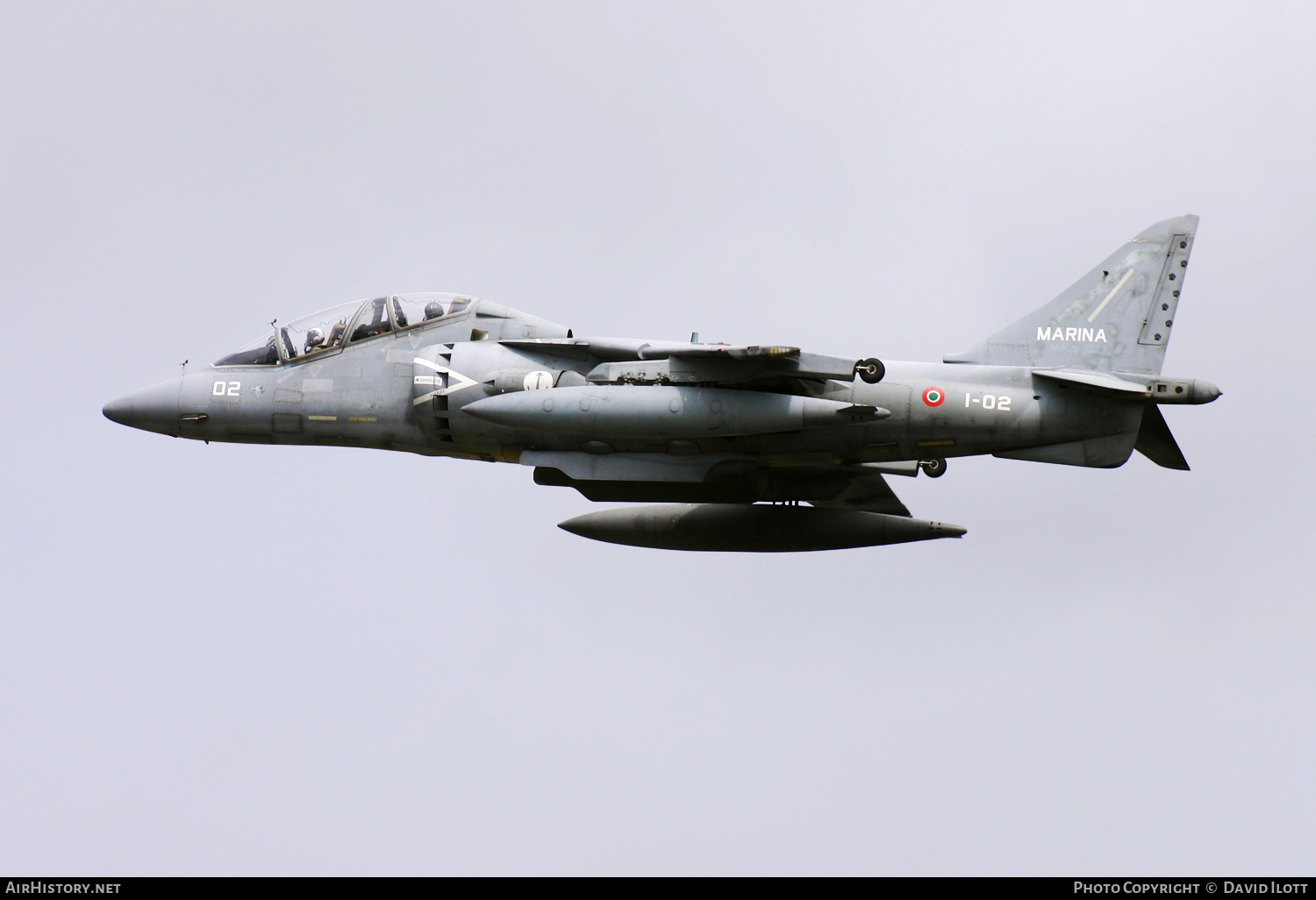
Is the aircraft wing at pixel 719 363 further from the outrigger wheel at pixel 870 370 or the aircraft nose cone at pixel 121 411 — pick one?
the aircraft nose cone at pixel 121 411

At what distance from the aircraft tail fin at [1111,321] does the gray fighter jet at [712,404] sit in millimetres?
29

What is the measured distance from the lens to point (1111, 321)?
2745cm

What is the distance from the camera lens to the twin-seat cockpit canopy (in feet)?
93.9

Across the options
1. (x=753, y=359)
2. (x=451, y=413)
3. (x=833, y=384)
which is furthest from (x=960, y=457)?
(x=451, y=413)

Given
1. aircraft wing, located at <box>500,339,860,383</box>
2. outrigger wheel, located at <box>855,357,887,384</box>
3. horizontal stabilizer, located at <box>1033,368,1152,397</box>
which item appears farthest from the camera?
horizontal stabilizer, located at <box>1033,368,1152,397</box>

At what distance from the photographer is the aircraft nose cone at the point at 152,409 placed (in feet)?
96.4

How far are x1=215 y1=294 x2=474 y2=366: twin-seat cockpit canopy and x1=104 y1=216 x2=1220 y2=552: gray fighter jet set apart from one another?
0.03 meters

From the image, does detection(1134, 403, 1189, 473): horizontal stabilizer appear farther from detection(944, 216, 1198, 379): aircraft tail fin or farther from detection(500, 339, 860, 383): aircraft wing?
detection(500, 339, 860, 383): aircraft wing

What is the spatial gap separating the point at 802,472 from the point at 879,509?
1955 mm

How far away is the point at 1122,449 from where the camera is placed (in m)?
26.6

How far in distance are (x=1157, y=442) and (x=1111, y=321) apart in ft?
6.88

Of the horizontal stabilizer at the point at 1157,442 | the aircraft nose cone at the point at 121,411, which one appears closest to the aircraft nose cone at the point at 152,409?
the aircraft nose cone at the point at 121,411

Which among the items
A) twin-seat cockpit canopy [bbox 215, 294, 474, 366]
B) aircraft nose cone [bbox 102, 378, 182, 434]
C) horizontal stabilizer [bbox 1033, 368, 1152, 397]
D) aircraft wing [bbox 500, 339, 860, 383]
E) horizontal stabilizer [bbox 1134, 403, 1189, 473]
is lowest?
horizontal stabilizer [bbox 1134, 403, 1189, 473]

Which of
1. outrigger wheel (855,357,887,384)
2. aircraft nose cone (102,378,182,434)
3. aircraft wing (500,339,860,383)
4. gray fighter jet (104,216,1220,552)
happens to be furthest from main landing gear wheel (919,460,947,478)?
aircraft nose cone (102,378,182,434)
